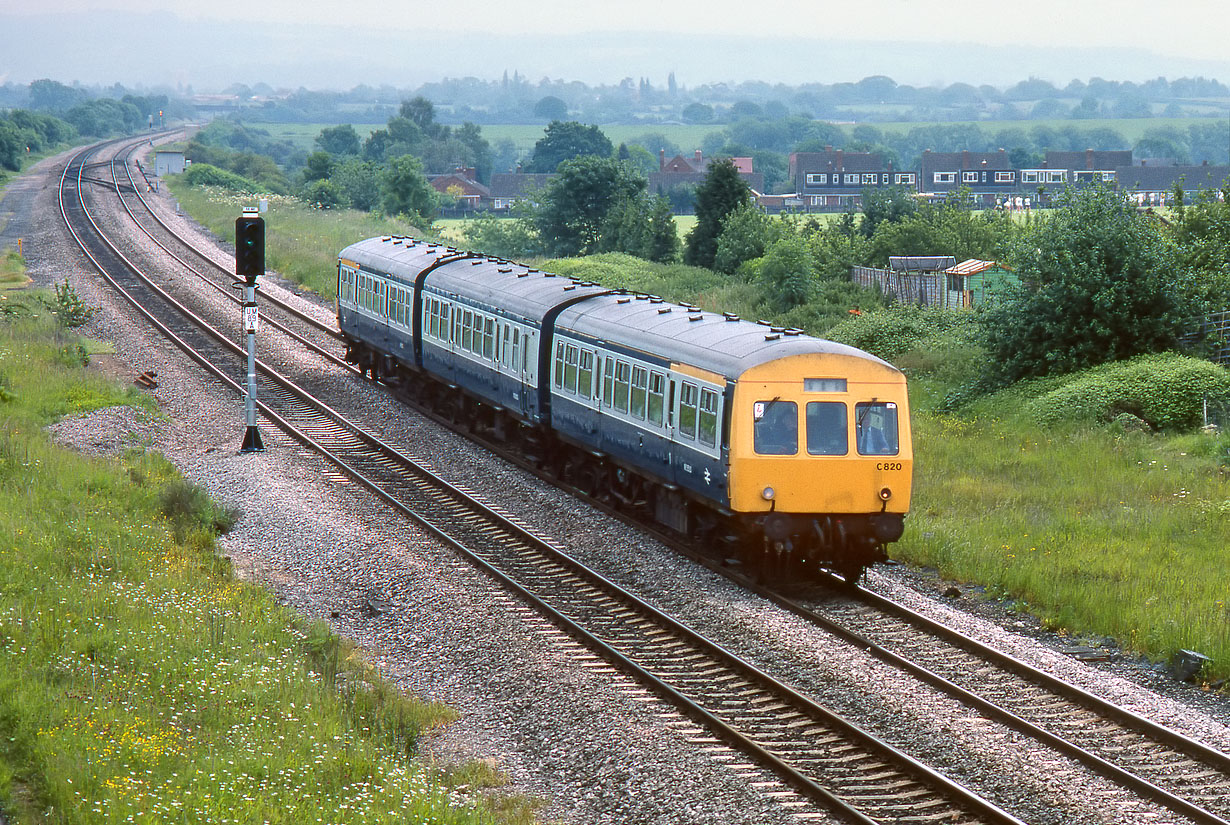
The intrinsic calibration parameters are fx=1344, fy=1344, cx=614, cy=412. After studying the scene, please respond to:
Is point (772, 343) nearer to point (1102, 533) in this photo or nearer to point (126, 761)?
point (1102, 533)

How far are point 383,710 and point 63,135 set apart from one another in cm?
15007

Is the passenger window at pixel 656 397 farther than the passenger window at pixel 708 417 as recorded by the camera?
Yes

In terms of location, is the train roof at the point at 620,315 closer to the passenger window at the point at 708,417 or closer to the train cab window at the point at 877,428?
the passenger window at the point at 708,417

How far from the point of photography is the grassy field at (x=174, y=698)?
9.84 meters

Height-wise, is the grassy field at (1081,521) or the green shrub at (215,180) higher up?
the green shrub at (215,180)

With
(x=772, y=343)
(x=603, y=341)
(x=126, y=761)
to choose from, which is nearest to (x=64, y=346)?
(x=603, y=341)

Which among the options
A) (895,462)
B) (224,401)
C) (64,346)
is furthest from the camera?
(64,346)

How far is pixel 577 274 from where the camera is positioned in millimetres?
54531

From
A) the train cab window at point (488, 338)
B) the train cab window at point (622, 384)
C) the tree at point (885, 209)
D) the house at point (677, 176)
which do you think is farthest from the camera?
the house at point (677, 176)

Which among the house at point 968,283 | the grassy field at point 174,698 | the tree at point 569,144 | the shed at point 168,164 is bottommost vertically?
the grassy field at point 174,698

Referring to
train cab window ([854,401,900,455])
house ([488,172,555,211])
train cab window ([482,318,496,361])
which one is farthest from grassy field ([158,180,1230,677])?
house ([488,172,555,211])

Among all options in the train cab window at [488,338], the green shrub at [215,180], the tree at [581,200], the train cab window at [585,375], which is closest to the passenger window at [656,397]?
the train cab window at [585,375]

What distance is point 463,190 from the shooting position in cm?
17362

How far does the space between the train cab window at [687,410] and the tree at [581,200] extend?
5795 cm
